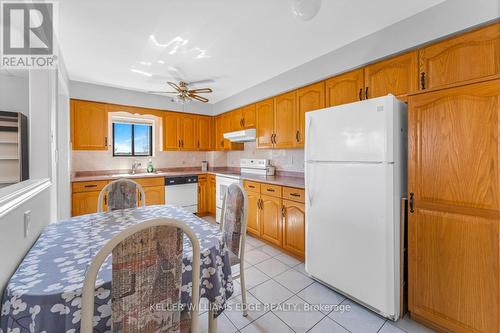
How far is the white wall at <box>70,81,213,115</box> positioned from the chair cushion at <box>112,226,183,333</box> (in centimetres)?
364

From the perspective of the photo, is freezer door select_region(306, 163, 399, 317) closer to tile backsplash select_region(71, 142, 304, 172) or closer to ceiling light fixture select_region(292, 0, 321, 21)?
ceiling light fixture select_region(292, 0, 321, 21)

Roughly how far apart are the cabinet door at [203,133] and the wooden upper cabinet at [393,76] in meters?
3.32

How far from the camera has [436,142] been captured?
1.51 meters

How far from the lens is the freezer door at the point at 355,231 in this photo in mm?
1609

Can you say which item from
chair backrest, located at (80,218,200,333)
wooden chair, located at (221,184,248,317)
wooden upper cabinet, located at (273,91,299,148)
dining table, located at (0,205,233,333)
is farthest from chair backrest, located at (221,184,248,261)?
wooden upper cabinet, located at (273,91,299,148)

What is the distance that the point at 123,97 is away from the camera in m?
3.75

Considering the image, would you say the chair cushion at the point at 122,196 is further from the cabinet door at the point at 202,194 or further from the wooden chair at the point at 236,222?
the cabinet door at the point at 202,194

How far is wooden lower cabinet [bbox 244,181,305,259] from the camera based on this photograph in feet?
8.47

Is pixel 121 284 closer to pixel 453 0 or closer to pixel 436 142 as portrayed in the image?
pixel 436 142

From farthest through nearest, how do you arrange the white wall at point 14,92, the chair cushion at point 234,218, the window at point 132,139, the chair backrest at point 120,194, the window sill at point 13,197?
1. the window at point 132,139
2. the white wall at point 14,92
3. the chair backrest at point 120,194
4. the chair cushion at point 234,218
5. the window sill at point 13,197

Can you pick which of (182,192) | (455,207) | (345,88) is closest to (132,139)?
(182,192)

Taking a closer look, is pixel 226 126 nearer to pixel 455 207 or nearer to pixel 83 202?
pixel 83 202

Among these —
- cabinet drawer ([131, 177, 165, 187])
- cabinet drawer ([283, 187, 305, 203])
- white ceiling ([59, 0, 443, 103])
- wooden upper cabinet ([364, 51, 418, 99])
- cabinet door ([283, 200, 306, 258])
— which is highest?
white ceiling ([59, 0, 443, 103])

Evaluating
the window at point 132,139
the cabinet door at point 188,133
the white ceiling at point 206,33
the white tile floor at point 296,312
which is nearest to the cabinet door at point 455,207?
the white tile floor at point 296,312
